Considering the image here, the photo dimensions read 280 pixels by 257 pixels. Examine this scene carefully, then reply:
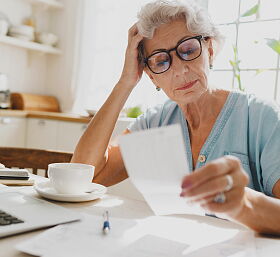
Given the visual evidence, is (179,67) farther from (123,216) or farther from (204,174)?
(204,174)

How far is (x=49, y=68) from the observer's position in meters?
4.21

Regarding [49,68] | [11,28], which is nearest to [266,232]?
[11,28]

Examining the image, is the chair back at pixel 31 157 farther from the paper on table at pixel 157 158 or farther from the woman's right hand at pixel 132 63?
the paper on table at pixel 157 158

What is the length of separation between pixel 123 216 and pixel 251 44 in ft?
8.00

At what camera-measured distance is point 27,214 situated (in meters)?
0.79

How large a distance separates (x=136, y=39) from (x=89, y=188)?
574 millimetres

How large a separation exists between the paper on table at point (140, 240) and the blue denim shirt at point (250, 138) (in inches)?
15.0

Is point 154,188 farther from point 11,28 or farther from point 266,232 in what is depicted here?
point 11,28

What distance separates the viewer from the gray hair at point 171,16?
49.9 inches

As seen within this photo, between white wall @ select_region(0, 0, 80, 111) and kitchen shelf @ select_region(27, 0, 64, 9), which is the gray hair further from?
kitchen shelf @ select_region(27, 0, 64, 9)

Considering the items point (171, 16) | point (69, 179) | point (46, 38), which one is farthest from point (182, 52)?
point (46, 38)

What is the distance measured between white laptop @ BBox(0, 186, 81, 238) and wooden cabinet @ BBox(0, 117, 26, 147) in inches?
93.4

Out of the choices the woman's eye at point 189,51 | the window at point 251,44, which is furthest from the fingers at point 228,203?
the window at point 251,44

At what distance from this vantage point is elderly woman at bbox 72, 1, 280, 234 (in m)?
1.19
